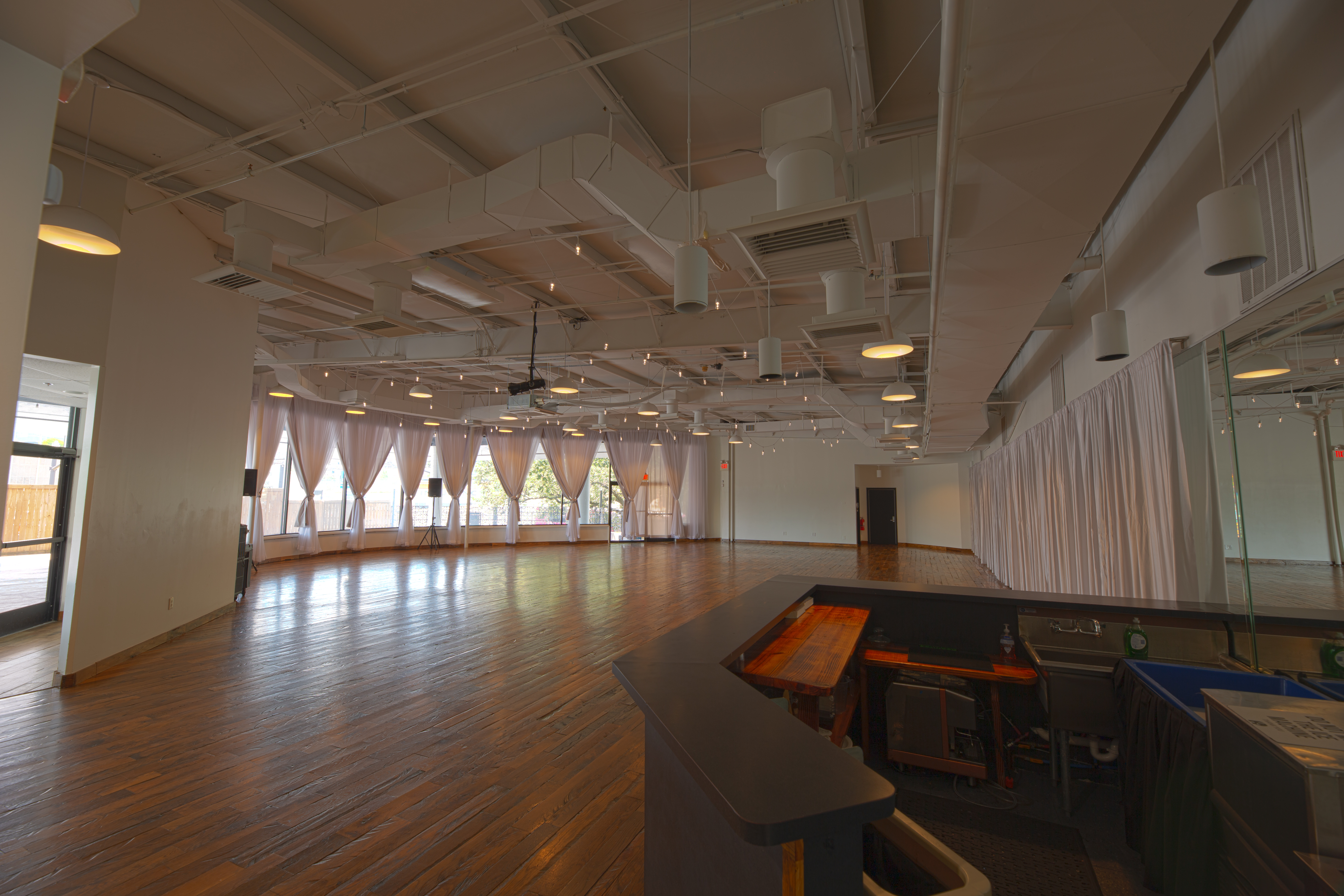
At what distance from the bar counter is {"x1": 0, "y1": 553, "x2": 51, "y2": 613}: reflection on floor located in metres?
8.41

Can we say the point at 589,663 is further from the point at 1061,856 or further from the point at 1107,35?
the point at 1107,35

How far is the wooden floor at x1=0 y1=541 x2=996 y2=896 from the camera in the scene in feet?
8.25

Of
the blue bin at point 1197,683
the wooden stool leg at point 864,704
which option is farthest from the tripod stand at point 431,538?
the blue bin at point 1197,683

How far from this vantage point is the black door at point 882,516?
20.4m

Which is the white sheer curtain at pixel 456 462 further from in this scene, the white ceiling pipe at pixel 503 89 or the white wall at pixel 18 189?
the white wall at pixel 18 189

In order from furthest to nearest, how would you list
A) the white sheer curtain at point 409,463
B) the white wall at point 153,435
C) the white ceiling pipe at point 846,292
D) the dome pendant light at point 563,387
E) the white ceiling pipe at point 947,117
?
the white sheer curtain at point 409,463
the dome pendant light at point 563,387
the white wall at point 153,435
the white ceiling pipe at point 846,292
the white ceiling pipe at point 947,117

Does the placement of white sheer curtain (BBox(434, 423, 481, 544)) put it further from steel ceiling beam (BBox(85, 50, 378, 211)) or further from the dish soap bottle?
the dish soap bottle

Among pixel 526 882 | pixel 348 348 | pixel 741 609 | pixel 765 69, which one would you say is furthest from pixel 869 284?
pixel 348 348

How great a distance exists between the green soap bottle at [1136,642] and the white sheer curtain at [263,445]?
13.1 m

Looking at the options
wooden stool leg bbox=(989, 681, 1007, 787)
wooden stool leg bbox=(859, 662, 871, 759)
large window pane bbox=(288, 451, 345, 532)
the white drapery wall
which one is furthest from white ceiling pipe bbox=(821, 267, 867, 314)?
large window pane bbox=(288, 451, 345, 532)

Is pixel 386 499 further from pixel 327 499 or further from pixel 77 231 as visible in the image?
pixel 77 231

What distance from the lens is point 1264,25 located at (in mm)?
2676

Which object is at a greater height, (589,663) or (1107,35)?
(1107,35)

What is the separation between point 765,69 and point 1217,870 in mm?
4470
